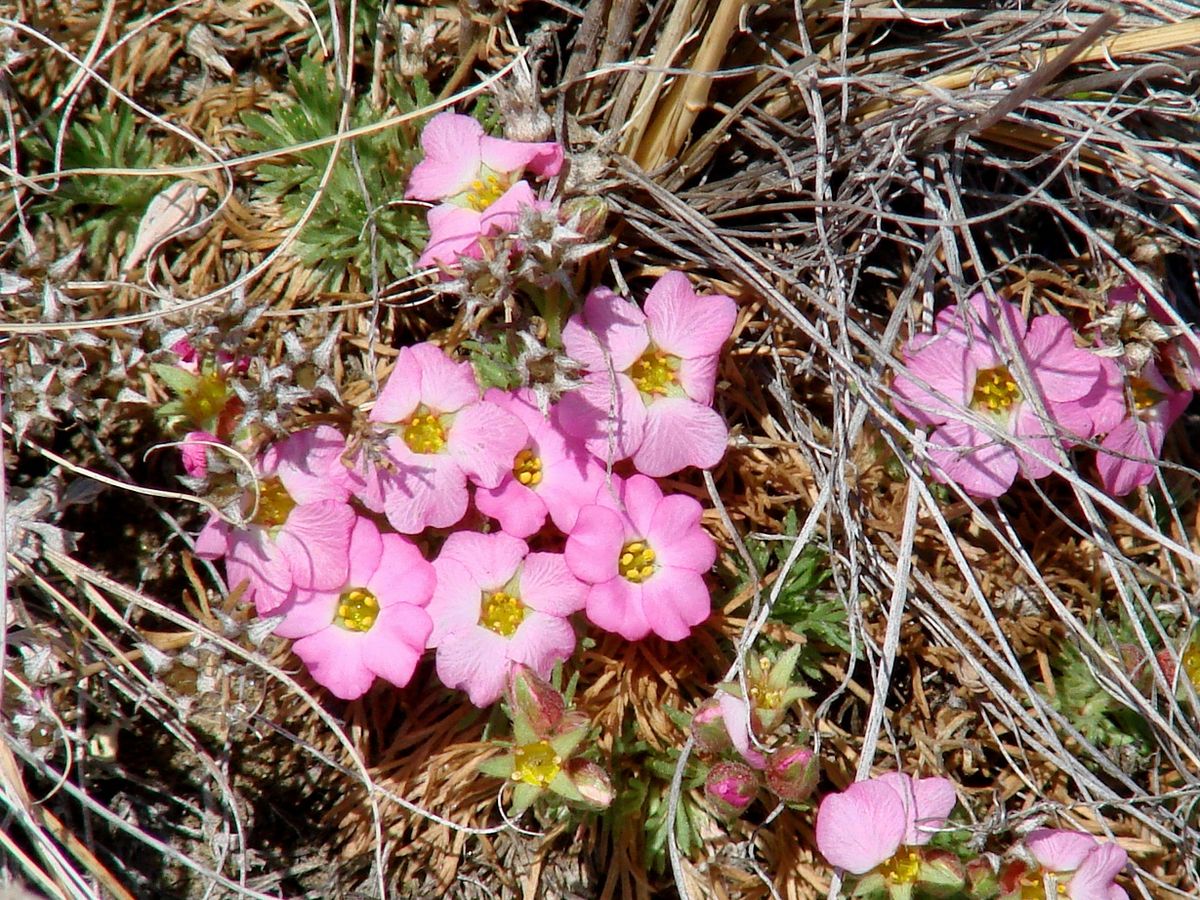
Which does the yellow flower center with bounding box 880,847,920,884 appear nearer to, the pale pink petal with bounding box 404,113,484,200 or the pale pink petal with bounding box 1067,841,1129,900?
the pale pink petal with bounding box 1067,841,1129,900

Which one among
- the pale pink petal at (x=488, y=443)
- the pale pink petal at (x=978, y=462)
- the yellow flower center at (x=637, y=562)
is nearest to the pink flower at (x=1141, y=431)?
the pale pink petal at (x=978, y=462)

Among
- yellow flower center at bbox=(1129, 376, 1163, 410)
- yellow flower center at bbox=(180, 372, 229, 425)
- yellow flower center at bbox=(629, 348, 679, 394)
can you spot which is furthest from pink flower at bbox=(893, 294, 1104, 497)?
yellow flower center at bbox=(180, 372, 229, 425)

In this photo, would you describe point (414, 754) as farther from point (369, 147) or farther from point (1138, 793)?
point (1138, 793)

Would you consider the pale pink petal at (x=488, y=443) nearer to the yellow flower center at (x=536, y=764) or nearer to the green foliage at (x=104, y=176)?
the yellow flower center at (x=536, y=764)

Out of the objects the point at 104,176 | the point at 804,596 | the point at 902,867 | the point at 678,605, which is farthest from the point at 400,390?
the point at 902,867

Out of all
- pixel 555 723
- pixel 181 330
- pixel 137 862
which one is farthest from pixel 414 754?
pixel 181 330

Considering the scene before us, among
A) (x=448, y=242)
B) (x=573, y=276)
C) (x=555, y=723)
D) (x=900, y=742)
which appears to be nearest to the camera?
(x=555, y=723)

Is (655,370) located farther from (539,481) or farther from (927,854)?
(927,854)
